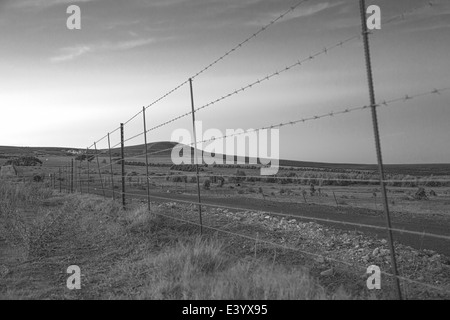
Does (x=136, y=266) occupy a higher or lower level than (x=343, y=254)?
higher

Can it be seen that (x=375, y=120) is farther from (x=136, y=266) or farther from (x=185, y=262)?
(x=136, y=266)

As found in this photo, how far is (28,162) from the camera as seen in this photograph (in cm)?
6419

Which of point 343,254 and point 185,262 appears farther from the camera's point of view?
point 343,254

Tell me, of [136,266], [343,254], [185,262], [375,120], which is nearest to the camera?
[375,120]

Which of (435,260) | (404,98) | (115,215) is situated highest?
(404,98)

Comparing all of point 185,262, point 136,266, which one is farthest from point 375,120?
point 136,266

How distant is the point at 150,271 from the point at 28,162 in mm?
65192

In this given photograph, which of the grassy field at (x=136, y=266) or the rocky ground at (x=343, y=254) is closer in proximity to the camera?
the grassy field at (x=136, y=266)

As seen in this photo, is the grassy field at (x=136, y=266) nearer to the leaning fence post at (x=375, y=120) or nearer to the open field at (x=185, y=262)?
the open field at (x=185, y=262)

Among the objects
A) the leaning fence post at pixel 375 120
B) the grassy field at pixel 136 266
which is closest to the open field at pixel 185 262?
the grassy field at pixel 136 266

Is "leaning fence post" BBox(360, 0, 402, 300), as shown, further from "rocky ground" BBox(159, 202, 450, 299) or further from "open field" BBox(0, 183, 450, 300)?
"open field" BBox(0, 183, 450, 300)
